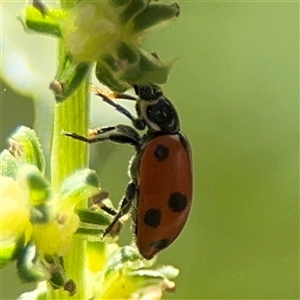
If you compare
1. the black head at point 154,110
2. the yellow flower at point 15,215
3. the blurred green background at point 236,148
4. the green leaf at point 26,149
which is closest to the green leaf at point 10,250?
the yellow flower at point 15,215

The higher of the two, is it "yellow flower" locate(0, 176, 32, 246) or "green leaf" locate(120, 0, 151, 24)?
"green leaf" locate(120, 0, 151, 24)

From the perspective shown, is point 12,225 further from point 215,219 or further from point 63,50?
point 215,219

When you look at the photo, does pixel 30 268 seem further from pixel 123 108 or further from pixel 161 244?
pixel 123 108

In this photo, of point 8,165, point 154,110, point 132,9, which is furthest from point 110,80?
point 154,110

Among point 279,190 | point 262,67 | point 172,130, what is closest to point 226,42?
point 262,67

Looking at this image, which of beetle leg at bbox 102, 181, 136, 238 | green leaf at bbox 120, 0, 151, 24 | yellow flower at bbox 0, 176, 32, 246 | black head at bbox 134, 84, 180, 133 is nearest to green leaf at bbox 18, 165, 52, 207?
yellow flower at bbox 0, 176, 32, 246

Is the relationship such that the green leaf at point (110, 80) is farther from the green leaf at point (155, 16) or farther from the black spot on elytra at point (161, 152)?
the black spot on elytra at point (161, 152)

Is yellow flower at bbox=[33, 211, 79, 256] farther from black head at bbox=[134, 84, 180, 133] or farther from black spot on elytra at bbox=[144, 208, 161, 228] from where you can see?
black head at bbox=[134, 84, 180, 133]
